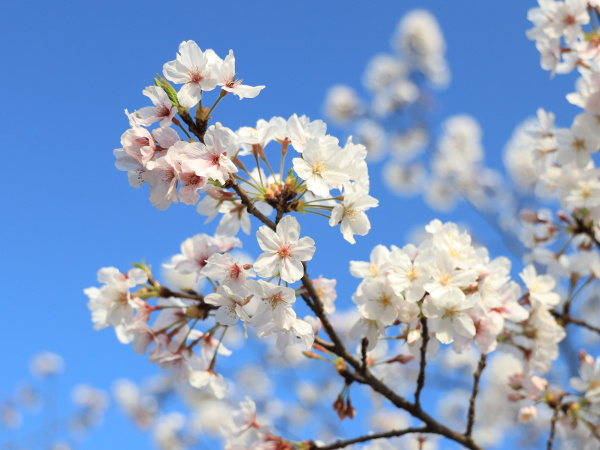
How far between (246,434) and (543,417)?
19.4 feet

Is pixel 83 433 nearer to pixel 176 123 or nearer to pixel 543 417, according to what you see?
pixel 543 417

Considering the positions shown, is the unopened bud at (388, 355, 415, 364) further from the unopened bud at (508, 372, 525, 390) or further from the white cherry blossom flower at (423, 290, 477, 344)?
the unopened bud at (508, 372, 525, 390)

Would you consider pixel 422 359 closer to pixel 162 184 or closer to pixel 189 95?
pixel 162 184

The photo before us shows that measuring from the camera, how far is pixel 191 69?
1.74 meters

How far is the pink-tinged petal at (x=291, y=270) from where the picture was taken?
1685 millimetres

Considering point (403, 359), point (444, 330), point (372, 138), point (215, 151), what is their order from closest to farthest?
point (215, 151) → point (444, 330) → point (403, 359) → point (372, 138)

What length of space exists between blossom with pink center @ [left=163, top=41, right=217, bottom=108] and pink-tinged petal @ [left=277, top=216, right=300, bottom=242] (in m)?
0.52

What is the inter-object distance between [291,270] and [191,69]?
30.8 inches

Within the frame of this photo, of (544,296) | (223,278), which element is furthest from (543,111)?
(223,278)

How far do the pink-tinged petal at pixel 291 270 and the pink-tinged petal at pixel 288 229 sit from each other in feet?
0.26

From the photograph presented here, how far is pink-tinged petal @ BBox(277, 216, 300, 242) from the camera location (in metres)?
1.69


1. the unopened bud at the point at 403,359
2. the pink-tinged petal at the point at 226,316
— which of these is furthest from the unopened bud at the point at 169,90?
the unopened bud at the point at 403,359

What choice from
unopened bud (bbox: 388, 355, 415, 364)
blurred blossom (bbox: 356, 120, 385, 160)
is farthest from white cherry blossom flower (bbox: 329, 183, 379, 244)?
blurred blossom (bbox: 356, 120, 385, 160)

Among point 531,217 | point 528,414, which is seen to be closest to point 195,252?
point 528,414
